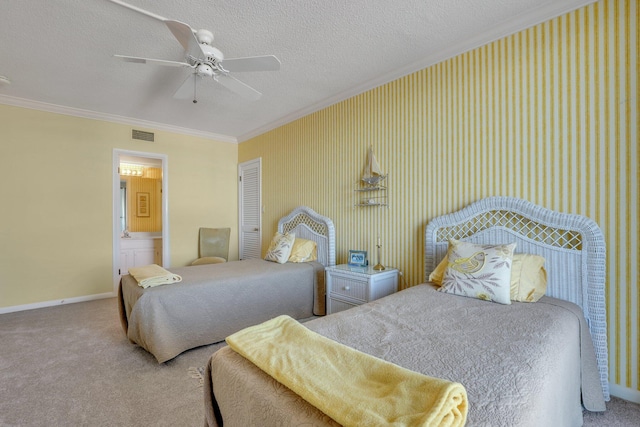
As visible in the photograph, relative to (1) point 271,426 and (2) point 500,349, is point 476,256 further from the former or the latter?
(1) point 271,426

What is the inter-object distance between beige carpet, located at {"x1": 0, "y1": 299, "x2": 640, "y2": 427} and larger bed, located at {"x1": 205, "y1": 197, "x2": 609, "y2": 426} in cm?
63

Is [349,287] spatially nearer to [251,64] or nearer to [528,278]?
[528,278]

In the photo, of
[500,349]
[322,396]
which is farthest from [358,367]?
[500,349]

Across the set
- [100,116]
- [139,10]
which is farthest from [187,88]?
[100,116]

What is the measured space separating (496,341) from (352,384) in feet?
2.50

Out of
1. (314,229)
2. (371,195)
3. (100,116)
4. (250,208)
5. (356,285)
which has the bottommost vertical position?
(356,285)

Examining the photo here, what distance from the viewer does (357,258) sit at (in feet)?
10.5

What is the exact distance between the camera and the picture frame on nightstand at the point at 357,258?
3.16 m

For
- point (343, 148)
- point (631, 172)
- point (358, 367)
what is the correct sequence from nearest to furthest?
point (358, 367) → point (631, 172) → point (343, 148)

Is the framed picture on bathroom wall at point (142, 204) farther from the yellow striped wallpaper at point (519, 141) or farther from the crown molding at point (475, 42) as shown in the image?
the yellow striped wallpaper at point (519, 141)

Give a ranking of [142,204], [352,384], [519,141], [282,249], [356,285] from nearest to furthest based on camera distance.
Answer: [352,384] < [519,141] < [356,285] < [282,249] < [142,204]

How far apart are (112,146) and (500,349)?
5.20 m

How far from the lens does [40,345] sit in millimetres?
2756

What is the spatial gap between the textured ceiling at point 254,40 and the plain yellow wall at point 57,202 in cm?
50
